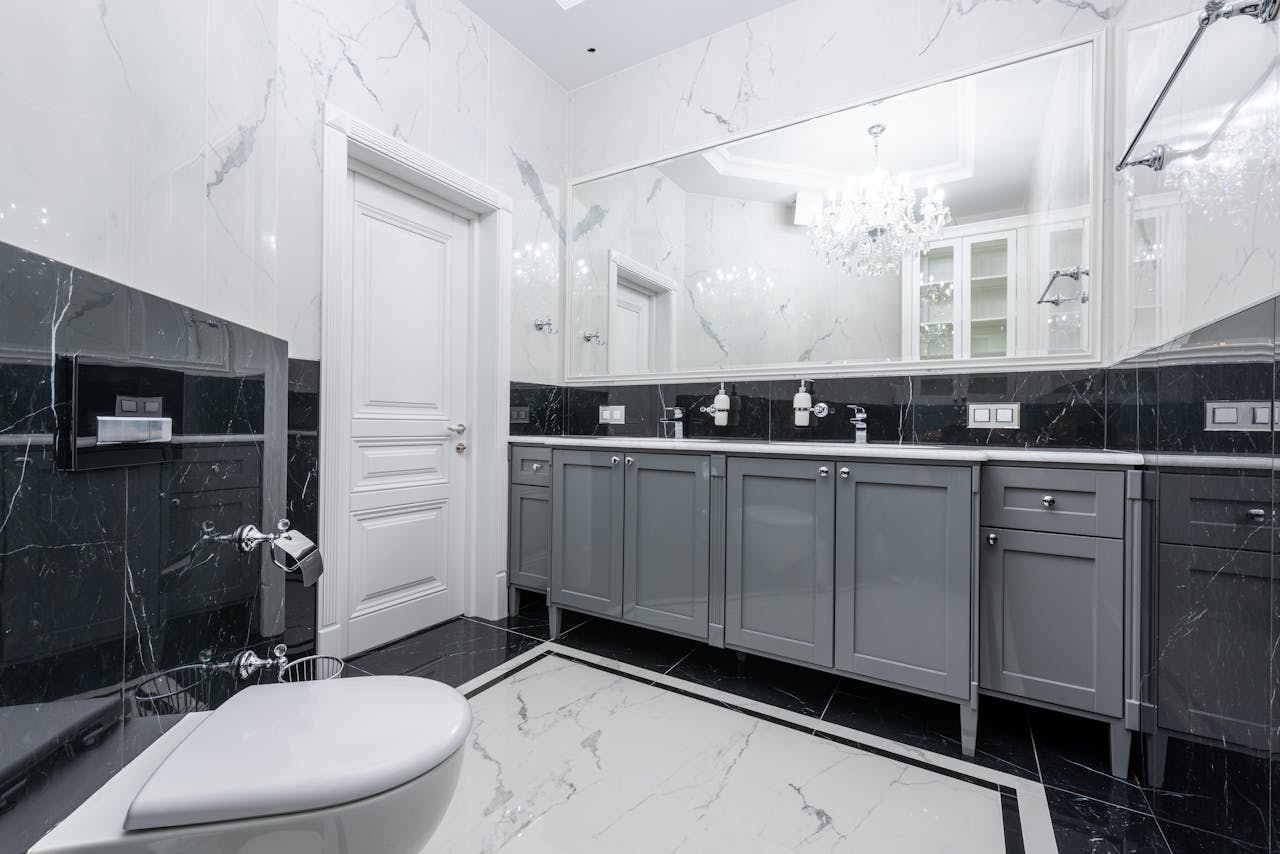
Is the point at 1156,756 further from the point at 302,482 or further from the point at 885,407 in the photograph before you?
the point at 302,482

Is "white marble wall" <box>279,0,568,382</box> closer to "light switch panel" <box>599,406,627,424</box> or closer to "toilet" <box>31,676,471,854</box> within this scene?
"light switch panel" <box>599,406,627,424</box>

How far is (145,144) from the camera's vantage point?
94cm

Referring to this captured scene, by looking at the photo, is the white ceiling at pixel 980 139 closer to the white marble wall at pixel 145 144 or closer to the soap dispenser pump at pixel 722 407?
the soap dispenser pump at pixel 722 407

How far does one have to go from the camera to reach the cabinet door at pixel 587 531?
2.19 metres

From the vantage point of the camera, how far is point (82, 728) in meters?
0.78

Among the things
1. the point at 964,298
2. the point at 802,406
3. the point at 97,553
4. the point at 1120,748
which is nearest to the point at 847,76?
the point at 964,298

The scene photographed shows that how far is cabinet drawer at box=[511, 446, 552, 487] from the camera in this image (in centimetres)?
254

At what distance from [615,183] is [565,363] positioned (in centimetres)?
98

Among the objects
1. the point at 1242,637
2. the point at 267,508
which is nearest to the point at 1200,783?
the point at 1242,637

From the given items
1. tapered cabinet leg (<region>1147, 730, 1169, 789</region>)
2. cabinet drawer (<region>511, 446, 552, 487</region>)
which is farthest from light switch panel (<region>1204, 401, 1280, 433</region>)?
cabinet drawer (<region>511, 446, 552, 487</region>)

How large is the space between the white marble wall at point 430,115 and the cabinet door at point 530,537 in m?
0.64

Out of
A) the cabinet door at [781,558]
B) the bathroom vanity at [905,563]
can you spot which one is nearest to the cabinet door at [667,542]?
the bathroom vanity at [905,563]

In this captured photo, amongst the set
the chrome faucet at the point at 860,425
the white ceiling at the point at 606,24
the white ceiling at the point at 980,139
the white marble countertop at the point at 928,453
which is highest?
the white ceiling at the point at 606,24

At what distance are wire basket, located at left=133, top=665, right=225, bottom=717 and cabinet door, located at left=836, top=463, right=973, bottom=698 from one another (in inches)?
64.6
